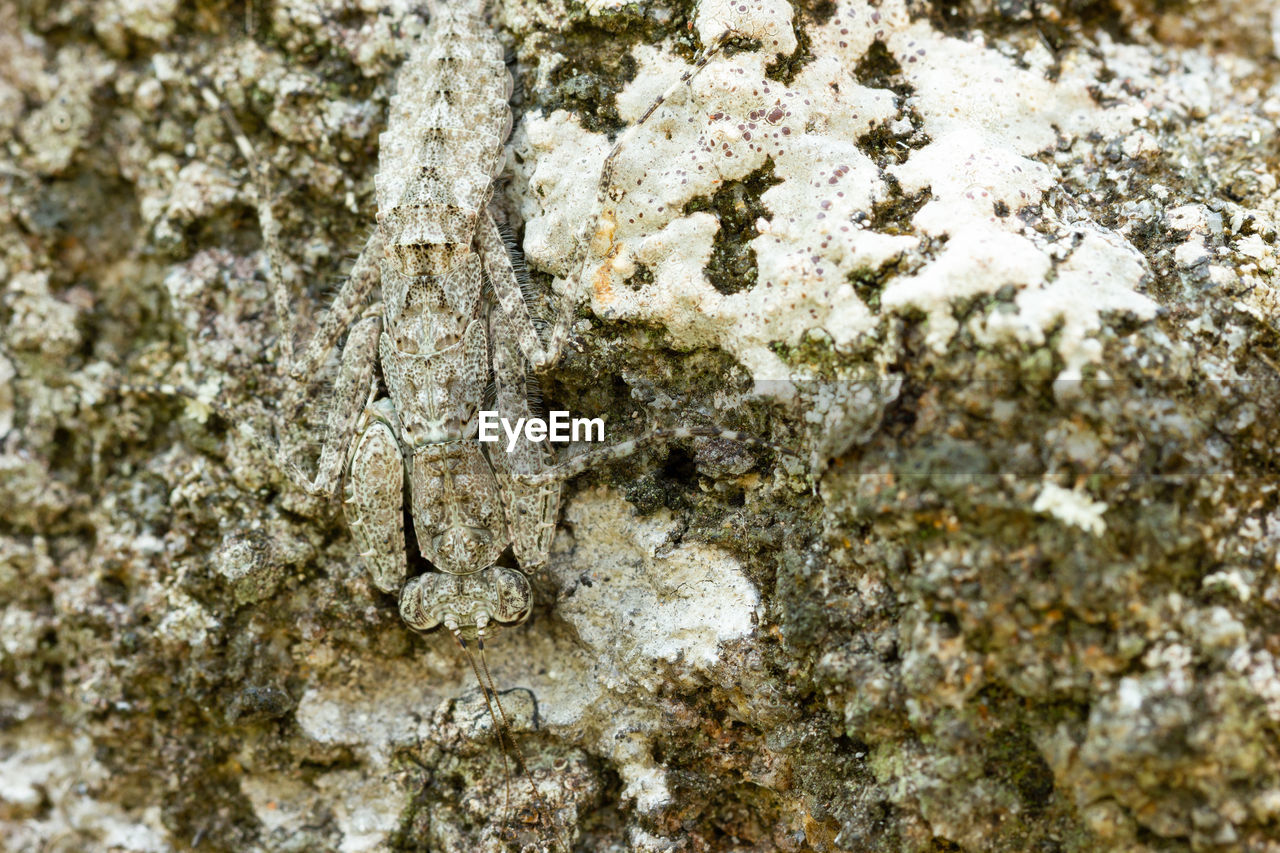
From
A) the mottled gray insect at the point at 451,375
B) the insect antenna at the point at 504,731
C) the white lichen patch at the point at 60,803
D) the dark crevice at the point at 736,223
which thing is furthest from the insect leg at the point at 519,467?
the white lichen patch at the point at 60,803

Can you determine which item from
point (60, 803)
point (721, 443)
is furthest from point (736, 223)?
point (60, 803)

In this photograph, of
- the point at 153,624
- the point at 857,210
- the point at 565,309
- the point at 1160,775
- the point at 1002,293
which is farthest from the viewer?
the point at 153,624

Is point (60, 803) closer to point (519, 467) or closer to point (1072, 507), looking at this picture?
point (519, 467)

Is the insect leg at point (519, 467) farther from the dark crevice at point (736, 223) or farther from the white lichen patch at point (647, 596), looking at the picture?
the dark crevice at point (736, 223)

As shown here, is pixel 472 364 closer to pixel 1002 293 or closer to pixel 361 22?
pixel 361 22

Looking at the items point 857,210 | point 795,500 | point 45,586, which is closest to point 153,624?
point 45,586

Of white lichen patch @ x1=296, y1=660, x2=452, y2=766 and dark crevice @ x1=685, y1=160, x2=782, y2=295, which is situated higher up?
dark crevice @ x1=685, y1=160, x2=782, y2=295

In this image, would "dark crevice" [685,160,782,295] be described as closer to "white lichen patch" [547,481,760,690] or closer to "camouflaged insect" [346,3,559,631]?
"camouflaged insect" [346,3,559,631]

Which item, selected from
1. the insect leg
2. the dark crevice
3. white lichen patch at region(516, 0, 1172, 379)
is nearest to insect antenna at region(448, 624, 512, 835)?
the insect leg
